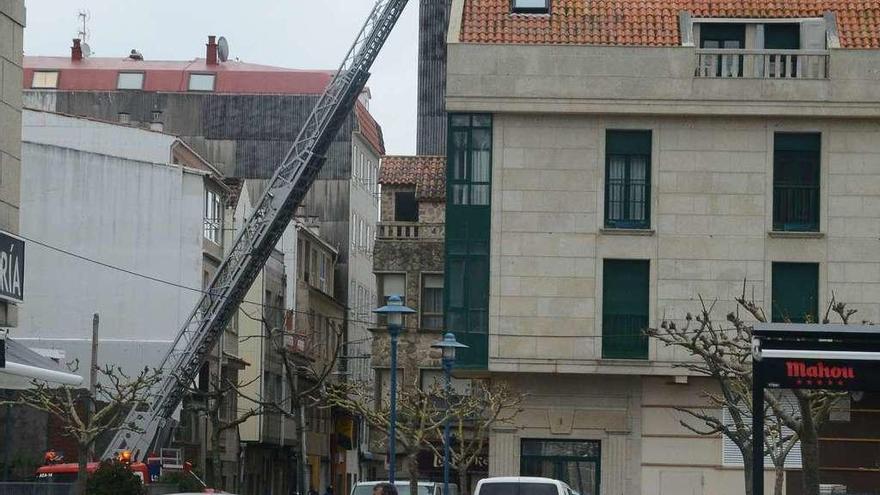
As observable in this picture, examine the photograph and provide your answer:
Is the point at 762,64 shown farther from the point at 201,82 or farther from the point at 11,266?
the point at 201,82

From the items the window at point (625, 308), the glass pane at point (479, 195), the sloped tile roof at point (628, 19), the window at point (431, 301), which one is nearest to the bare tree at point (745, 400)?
the window at point (625, 308)

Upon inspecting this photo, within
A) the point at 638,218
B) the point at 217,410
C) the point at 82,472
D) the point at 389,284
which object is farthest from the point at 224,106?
the point at 82,472

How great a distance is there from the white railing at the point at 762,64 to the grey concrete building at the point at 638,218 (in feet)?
0.15

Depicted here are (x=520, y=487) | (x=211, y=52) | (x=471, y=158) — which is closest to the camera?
(x=520, y=487)

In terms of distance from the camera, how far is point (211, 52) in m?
89.8

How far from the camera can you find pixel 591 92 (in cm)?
4228

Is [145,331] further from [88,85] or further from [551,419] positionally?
[88,85]

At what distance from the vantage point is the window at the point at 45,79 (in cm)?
8506

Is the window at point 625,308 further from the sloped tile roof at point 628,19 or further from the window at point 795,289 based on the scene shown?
the sloped tile roof at point 628,19

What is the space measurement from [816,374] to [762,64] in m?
25.5

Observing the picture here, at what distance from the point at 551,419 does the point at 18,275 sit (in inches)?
845

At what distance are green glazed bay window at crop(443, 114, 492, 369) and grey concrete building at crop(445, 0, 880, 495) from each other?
0.05 m

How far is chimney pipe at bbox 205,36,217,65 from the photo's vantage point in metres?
89.4

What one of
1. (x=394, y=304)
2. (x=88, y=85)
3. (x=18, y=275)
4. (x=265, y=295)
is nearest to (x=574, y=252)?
(x=394, y=304)
